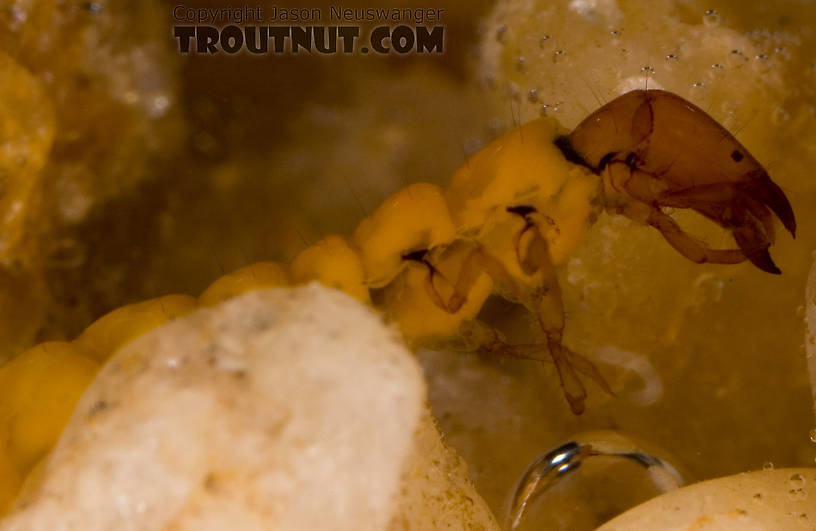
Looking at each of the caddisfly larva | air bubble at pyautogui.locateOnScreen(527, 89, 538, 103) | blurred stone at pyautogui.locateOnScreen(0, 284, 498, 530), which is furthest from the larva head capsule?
blurred stone at pyautogui.locateOnScreen(0, 284, 498, 530)

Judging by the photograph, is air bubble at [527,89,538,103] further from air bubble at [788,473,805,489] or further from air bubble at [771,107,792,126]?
air bubble at [788,473,805,489]

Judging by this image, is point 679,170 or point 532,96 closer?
point 679,170

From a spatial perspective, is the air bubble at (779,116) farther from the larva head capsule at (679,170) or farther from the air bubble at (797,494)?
the air bubble at (797,494)

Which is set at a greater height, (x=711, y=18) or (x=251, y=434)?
(x=711, y=18)

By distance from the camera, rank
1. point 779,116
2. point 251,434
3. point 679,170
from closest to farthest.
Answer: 1. point 251,434
2. point 679,170
3. point 779,116

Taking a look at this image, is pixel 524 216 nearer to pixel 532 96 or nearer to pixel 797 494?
pixel 532 96

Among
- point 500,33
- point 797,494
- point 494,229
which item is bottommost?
point 797,494

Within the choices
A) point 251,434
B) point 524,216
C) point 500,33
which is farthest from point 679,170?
point 251,434
